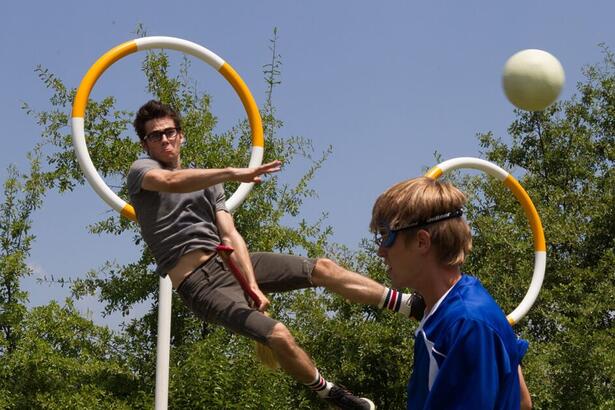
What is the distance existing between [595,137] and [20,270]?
1392 cm

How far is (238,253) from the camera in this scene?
659 cm

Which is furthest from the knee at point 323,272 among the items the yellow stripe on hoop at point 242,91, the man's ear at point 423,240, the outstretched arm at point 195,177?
the man's ear at point 423,240

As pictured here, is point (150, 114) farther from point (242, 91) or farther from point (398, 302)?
point (242, 91)

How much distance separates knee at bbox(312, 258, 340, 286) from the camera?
6742 millimetres

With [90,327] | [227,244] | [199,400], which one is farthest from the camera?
[90,327]

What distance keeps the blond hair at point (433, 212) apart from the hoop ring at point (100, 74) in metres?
4.98

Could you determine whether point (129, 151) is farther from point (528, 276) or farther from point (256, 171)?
point (256, 171)

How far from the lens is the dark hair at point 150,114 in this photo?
661 cm

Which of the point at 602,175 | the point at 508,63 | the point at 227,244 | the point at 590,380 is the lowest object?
the point at 590,380

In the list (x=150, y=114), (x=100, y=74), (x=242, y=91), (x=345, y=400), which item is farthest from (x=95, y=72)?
(x=345, y=400)

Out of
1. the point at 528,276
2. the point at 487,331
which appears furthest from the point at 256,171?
the point at 528,276

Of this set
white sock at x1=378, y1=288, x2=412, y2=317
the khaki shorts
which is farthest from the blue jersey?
white sock at x1=378, y1=288, x2=412, y2=317

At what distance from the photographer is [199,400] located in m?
15.5

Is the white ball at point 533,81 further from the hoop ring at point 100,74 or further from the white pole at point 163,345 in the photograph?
the white pole at point 163,345
